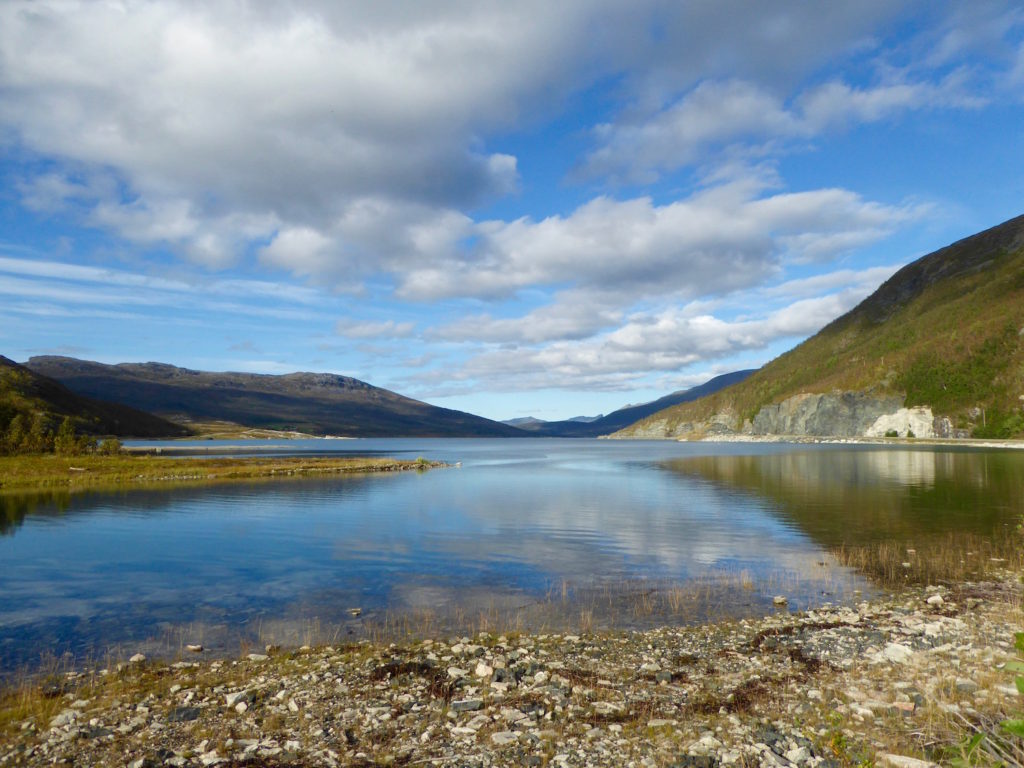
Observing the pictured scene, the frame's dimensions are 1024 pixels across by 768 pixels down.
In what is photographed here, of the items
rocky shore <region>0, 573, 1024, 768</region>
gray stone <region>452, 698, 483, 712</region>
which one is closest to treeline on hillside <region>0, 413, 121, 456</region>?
rocky shore <region>0, 573, 1024, 768</region>

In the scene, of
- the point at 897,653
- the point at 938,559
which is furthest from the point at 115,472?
the point at 897,653

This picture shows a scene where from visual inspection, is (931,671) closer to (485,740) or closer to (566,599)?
(485,740)

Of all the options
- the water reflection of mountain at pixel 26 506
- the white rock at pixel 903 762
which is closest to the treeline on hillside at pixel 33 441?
the water reflection of mountain at pixel 26 506

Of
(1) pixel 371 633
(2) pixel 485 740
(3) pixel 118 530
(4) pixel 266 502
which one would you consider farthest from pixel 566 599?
(4) pixel 266 502

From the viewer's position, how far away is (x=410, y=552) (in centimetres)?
4272

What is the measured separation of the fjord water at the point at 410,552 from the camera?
26766 mm

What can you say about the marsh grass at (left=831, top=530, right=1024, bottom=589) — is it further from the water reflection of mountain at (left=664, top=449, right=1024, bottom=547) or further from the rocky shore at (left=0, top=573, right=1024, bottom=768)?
the rocky shore at (left=0, top=573, right=1024, bottom=768)

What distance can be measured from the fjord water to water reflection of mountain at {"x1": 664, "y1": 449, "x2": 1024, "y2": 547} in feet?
1.38

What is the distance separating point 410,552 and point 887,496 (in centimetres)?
5665

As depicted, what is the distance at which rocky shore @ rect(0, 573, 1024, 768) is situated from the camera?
13023 millimetres

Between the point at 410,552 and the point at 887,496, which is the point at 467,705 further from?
the point at 887,496

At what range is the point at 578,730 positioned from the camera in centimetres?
1423

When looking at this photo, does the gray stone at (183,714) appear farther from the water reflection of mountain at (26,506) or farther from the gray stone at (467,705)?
the water reflection of mountain at (26,506)

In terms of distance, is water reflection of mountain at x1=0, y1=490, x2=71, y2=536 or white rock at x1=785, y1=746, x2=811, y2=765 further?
water reflection of mountain at x1=0, y1=490, x2=71, y2=536
